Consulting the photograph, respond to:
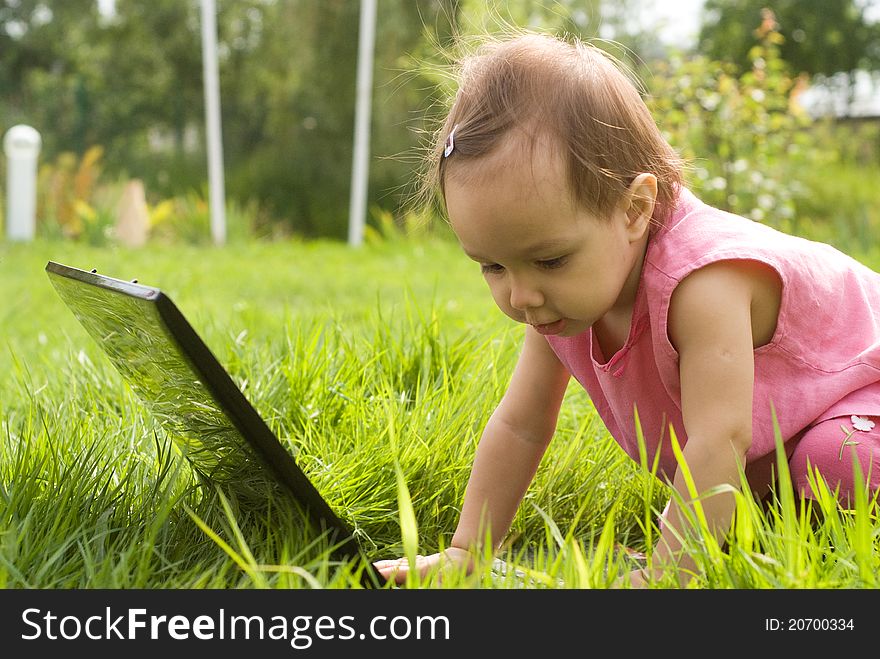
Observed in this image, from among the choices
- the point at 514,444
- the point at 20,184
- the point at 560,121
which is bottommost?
the point at 514,444

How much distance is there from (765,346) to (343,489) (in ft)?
2.64

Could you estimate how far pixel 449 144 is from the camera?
1.56m

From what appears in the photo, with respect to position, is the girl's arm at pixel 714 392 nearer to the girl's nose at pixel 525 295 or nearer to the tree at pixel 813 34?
the girl's nose at pixel 525 295

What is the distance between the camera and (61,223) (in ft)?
30.1

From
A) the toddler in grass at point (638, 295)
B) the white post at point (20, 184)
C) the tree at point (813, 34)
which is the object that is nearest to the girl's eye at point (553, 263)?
the toddler in grass at point (638, 295)

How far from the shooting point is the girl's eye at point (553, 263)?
4.97ft

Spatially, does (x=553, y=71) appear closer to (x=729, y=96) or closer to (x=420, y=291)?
(x=420, y=291)

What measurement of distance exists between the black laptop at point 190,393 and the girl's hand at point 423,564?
26 millimetres

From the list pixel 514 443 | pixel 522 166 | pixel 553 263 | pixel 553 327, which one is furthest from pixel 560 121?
pixel 514 443

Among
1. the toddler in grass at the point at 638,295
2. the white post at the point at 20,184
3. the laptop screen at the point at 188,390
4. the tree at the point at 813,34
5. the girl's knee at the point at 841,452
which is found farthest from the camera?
the tree at the point at 813,34

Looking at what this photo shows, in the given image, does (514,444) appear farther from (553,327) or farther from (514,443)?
(553,327)

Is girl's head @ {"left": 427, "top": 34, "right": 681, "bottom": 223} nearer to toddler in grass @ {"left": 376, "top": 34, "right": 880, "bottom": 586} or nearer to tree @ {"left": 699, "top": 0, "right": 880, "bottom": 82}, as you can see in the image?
toddler in grass @ {"left": 376, "top": 34, "right": 880, "bottom": 586}

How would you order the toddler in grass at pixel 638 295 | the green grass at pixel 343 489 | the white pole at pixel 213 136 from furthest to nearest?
the white pole at pixel 213 136
the toddler in grass at pixel 638 295
the green grass at pixel 343 489
